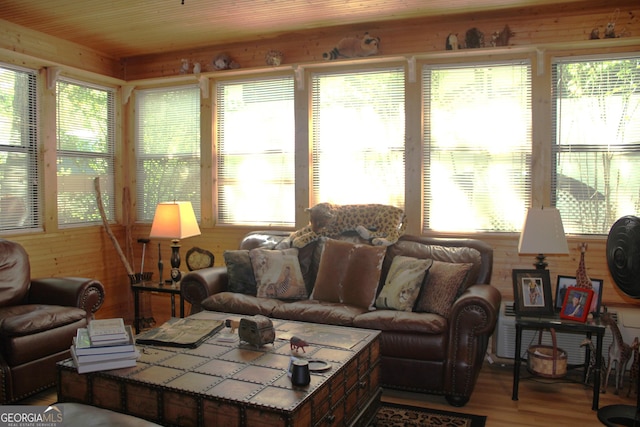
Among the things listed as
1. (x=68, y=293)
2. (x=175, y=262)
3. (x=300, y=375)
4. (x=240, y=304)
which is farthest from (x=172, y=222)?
(x=300, y=375)

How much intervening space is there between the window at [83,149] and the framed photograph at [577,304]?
4.24 meters

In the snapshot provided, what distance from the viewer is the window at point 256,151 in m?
4.96

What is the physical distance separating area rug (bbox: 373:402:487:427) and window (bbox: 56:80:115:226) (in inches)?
137

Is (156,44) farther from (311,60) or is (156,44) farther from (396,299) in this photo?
(396,299)

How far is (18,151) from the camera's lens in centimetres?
449

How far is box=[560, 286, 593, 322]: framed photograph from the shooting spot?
3383 millimetres

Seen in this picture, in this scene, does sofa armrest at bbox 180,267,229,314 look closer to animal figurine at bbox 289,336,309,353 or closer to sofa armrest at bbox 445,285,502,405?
animal figurine at bbox 289,336,309,353

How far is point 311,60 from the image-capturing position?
191 inches

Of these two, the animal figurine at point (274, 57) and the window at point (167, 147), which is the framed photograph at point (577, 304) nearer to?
the animal figurine at point (274, 57)

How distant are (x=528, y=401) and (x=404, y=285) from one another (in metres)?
1.04

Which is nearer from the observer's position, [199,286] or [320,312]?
[320,312]

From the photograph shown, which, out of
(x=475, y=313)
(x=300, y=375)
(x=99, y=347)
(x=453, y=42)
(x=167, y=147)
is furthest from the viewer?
(x=167, y=147)

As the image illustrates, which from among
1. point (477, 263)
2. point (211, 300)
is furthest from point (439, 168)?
point (211, 300)

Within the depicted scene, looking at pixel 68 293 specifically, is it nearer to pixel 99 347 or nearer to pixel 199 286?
pixel 199 286
